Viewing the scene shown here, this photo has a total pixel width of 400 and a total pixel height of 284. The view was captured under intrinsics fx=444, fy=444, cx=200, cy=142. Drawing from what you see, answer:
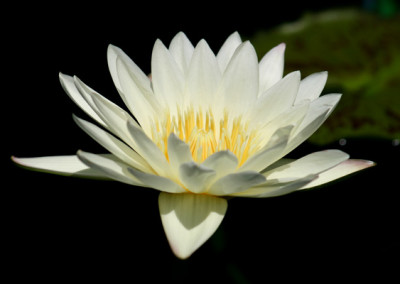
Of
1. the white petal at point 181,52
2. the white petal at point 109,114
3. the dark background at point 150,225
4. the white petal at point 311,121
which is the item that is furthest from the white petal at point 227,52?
the dark background at point 150,225

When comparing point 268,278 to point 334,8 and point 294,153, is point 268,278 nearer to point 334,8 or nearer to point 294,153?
point 294,153

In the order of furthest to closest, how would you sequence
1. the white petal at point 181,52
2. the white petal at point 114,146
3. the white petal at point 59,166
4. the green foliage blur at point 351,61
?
1. the green foliage blur at point 351,61
2. the white petal at point 181,52
3. the white petal at point 59,166
4. the white petal at point 114,146

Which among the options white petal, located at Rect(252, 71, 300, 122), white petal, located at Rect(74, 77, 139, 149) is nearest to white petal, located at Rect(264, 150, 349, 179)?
white petal, located at Rect(252, 71, 300, 122)

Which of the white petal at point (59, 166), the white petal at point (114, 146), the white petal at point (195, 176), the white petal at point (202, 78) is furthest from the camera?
the white petal at point (202, 78)

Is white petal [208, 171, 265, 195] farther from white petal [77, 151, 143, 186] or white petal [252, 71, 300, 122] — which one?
white petal [252, 71, 300, 122]

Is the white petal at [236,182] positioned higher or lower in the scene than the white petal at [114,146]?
lower

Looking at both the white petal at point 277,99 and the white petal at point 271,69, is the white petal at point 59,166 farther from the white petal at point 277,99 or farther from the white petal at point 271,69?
the white petal at point 271,69

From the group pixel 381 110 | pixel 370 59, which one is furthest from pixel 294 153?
pixel 370 59

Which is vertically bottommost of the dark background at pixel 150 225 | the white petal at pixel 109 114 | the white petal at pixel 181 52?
the dark background at pixel 150 225
